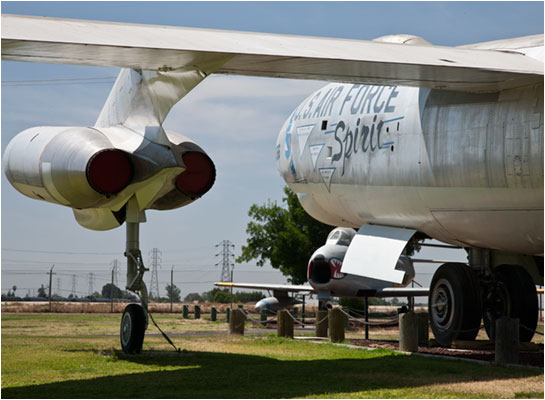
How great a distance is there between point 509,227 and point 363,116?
3.20 meters

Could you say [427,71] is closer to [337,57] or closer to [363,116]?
[337,57]

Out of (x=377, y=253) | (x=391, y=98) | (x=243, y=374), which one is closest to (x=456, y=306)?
(x=377, y=253)

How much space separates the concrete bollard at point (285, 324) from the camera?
1669 cm

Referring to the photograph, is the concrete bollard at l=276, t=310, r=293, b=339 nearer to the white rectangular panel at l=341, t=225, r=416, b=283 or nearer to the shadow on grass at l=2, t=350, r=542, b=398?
the white rectangular panel at l=341, t=225, r=416, b=283

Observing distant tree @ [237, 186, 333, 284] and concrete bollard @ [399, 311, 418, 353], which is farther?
distant tree @ [237, 186, 333, 284]

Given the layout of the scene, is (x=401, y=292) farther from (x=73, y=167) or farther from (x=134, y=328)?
(x=73, y=167)

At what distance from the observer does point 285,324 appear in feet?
54.9

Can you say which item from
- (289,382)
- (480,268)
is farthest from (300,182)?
(289,382)

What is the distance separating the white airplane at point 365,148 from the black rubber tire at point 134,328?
0.02 m

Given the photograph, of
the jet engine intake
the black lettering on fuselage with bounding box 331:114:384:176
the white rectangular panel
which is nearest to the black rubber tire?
the jet engine intake

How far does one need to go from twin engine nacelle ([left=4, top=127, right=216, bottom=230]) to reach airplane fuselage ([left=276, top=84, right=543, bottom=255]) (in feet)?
10.5

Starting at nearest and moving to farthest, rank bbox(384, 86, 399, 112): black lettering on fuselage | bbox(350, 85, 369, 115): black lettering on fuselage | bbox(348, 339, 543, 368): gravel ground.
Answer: bbox(348, 339, 543, 368): gravel ground → bbox(384, 86, 399, 112): black lettering on fuselage → bbox(350, 85, 369, 115): black lettering on fuselage

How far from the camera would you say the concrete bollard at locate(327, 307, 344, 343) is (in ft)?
50.4

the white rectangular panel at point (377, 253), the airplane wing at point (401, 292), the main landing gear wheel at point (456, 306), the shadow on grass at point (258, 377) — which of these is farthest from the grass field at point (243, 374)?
the airplane wing at point (401, 292)
